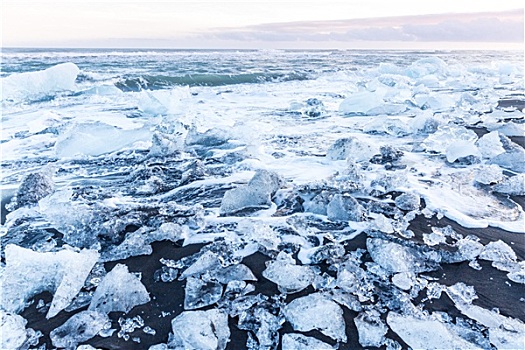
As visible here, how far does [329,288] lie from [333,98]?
972cm

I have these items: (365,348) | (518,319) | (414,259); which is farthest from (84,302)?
(518,319)

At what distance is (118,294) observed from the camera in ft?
6.84

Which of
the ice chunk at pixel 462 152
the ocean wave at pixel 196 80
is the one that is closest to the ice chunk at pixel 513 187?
the ice chunk at pixel 462 152

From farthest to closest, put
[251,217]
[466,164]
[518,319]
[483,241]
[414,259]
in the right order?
1. [466,164]
2. [251,217]
3. [483,241]
4. [414,259]
5. [518,319]

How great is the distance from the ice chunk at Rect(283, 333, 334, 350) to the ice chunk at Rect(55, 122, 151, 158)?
14.1ft

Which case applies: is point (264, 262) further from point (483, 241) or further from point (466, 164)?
point (466, 164)

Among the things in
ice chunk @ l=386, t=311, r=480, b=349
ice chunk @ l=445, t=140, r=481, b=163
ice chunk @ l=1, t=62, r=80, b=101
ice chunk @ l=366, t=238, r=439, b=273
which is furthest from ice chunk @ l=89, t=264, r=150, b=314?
ice chunk @ l=1, t=62, r=80, b=101

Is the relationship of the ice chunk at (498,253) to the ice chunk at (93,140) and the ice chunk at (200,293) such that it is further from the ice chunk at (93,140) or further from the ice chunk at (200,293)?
the ice chunk at (93,140)

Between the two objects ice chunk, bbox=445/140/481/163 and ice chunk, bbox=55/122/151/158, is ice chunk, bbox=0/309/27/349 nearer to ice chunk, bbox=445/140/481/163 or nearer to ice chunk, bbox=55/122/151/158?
ice chunk, bbox=55/122/151/158

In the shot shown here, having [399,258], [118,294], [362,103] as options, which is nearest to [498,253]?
[399,258]

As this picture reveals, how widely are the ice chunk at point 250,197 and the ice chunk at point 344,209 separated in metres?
0.62

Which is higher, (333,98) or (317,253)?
(333,98)

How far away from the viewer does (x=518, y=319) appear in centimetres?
196

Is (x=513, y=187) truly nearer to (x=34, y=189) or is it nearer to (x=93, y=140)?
(x=34, y=189)
